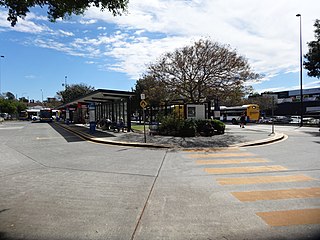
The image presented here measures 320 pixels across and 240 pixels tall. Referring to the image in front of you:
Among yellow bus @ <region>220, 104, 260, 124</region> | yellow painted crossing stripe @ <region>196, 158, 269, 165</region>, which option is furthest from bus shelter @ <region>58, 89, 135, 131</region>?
yellow bus @ <region>220, 104, 260, 124</region>

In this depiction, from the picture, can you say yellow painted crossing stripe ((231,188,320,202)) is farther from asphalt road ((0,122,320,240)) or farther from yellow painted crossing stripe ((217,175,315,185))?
yellow painted crossing stripe ((217,175,315,185))

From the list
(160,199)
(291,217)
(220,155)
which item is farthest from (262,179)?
(220,155)

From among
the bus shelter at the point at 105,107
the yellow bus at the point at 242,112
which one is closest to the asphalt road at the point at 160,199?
the bus shelter at the point at 105,107

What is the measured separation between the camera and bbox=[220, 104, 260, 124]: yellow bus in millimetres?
44719

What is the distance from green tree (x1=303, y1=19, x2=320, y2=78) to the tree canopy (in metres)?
9.75

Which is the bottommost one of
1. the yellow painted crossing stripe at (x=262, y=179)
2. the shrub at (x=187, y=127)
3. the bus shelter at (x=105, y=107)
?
the yellow painted crossing stripe at (x=262, y=179)

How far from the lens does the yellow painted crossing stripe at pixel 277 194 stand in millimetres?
5547

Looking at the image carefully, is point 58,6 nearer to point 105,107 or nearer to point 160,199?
point 160,199

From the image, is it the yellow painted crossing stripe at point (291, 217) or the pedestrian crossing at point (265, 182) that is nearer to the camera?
the yellow painted crossing stripe at point (291, 217)

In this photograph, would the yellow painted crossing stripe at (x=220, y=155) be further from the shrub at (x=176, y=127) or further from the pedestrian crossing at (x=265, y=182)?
the shrub at (x=176, y=127)

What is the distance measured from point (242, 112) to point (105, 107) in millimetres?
23693

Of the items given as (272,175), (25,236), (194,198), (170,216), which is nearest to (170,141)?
(272,175)

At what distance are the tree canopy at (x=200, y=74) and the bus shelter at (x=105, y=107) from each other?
300 centimetres

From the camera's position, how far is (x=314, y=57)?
2681 cm
